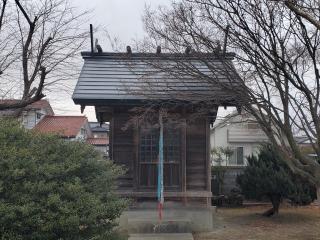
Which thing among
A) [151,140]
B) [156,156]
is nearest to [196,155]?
[156,156]

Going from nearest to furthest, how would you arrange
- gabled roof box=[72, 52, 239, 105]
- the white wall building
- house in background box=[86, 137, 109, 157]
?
house in background box=[86, 137, 109, 157] → gabled roof box=[72, 52, 239, 105] → the white wall building

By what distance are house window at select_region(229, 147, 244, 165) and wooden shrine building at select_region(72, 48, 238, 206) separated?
1961 cm

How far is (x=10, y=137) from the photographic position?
6.42 metres

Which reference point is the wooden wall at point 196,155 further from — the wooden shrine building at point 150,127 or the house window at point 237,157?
the house window at point 237,157

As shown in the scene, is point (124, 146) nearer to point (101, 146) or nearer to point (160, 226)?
point (160, 226)

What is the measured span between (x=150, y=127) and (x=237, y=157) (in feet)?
70.5

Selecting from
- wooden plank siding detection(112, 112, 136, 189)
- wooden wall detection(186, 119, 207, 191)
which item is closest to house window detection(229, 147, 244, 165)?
wooden wall detection(186, 119, 207, 191)

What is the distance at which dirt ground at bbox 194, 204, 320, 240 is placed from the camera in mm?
12281

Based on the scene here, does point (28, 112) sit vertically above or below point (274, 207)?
above

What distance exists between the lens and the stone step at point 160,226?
38.7 feet

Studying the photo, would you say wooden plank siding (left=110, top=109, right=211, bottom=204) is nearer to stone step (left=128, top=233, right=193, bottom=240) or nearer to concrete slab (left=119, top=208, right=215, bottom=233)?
concrete slab (left=119, top=208, right=215, bottom=233)

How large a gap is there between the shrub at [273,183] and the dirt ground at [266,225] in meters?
0.64

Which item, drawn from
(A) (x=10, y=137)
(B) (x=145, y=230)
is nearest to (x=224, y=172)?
(B) (x=145, y=230)

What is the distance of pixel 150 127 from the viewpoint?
13.8 meters
